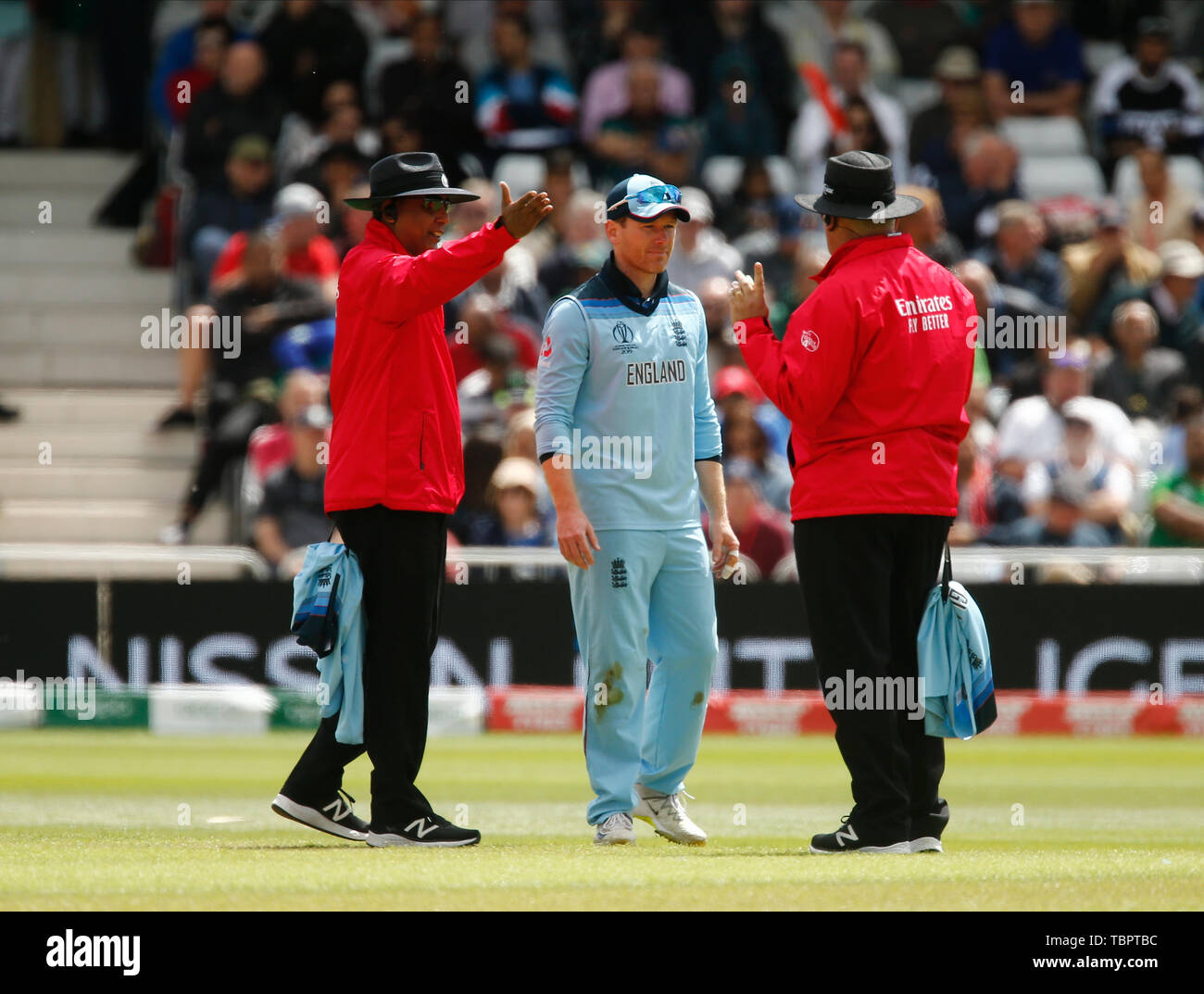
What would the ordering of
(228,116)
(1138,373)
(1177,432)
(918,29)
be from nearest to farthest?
(1177,432) < (1138,373) < (228,116) < (918,29)

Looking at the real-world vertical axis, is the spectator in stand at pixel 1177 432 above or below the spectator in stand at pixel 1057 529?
above

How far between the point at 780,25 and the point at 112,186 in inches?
277

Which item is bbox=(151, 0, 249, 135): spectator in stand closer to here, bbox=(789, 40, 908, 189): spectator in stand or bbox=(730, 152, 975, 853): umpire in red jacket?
bbox=(789, 40, 908, 189): spectator in stand

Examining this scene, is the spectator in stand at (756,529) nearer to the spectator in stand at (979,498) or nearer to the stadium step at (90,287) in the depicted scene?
the spectator in stand at (979,498)

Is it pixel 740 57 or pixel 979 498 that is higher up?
pixel 740 57

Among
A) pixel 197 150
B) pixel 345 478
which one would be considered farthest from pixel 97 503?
pixel 345 478

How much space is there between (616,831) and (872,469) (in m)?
1.67

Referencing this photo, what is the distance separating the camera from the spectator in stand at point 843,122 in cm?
1942

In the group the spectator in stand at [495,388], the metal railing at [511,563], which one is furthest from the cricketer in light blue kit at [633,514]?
the spectator in stand at [495,388]

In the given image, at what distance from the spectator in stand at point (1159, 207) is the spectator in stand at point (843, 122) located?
2168 millimetres

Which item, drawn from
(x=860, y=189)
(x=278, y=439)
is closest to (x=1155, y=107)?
(x=278, y=439)

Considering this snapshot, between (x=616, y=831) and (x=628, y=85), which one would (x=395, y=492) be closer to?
(x=616, y=831)

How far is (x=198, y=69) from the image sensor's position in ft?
64.1

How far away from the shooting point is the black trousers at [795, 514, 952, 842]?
741 centimetres
